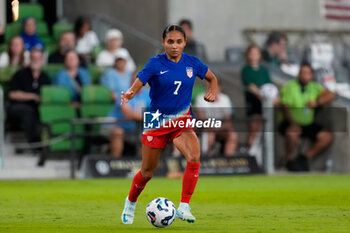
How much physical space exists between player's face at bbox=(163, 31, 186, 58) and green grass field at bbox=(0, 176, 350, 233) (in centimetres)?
183

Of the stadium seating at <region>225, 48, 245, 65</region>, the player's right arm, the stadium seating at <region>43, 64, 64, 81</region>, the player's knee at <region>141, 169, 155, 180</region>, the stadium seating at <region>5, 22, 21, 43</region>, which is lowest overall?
the player's knee at <region>141, 169, 155, 180</region>

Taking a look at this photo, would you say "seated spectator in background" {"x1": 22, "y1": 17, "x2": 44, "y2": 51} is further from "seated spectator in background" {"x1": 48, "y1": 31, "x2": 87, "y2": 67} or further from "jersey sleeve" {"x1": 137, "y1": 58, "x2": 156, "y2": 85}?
"jersey sleeve" {"x1": 137, "y1": 58, "x2": 156, "y2": 85}

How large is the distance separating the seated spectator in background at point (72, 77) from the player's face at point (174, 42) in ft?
29.7

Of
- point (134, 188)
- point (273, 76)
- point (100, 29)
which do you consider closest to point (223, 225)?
point (134, 188)

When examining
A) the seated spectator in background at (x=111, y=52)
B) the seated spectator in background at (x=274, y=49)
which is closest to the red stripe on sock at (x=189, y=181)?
the seated spectator in background at (x=111, y=52)

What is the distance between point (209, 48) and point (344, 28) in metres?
4.04

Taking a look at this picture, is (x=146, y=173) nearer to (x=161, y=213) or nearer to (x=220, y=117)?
(x=161, y=213)

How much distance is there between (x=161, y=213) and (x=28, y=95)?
910 centimetres

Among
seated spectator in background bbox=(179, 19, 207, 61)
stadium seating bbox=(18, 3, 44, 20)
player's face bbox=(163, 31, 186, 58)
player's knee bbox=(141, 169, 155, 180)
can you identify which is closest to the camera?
player's face bbox=(163, 31, 186, 58)

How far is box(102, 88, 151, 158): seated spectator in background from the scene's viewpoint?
17.6m

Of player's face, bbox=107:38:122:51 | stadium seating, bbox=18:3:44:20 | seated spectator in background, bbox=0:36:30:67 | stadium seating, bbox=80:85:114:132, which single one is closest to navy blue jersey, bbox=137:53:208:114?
stadium seating, bbox=80:85:114:132

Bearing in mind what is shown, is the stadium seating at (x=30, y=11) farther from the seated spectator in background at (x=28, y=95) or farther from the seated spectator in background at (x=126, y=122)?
the seated spectator in background at (x=126, y=122)

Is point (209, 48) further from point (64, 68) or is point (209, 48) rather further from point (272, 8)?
point (64, 68)

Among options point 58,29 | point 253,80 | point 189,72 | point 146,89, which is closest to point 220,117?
point 253,80
